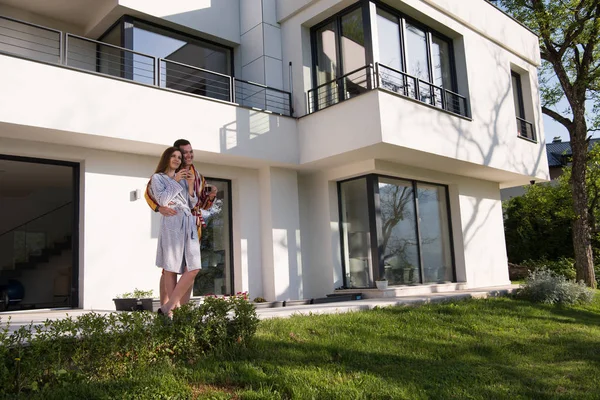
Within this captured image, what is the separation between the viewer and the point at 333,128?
9.76 m

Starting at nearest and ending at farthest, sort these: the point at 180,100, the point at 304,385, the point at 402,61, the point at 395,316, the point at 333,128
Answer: the point at 304,385 → the point at 395,316 → the point at 180,100 → the point at 333,128 → the point at 402,61

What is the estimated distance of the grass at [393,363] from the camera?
13.6ft

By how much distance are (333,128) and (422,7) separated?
10.9 ft

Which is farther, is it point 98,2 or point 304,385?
point 98,2

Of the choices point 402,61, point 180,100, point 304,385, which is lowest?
point 304,385

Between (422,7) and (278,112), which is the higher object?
(422,7)

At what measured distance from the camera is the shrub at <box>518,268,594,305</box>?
9.50 meters

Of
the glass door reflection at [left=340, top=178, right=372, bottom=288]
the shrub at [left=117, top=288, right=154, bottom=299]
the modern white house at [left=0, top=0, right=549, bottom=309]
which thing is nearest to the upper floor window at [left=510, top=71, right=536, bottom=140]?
the modern white house at [left=0, top=0, right=549, bottom=309]

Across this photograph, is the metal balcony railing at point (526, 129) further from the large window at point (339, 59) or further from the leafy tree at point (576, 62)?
the large window at point (339, 59)

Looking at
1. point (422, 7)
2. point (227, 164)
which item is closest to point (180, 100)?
point (227, 164)

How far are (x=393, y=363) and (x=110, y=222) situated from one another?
5.36 m

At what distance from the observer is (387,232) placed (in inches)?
427

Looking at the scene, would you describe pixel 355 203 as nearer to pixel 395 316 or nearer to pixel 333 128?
pixel 333 128

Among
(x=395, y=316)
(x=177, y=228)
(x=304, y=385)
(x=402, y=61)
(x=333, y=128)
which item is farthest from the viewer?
(x=402, y=61)
